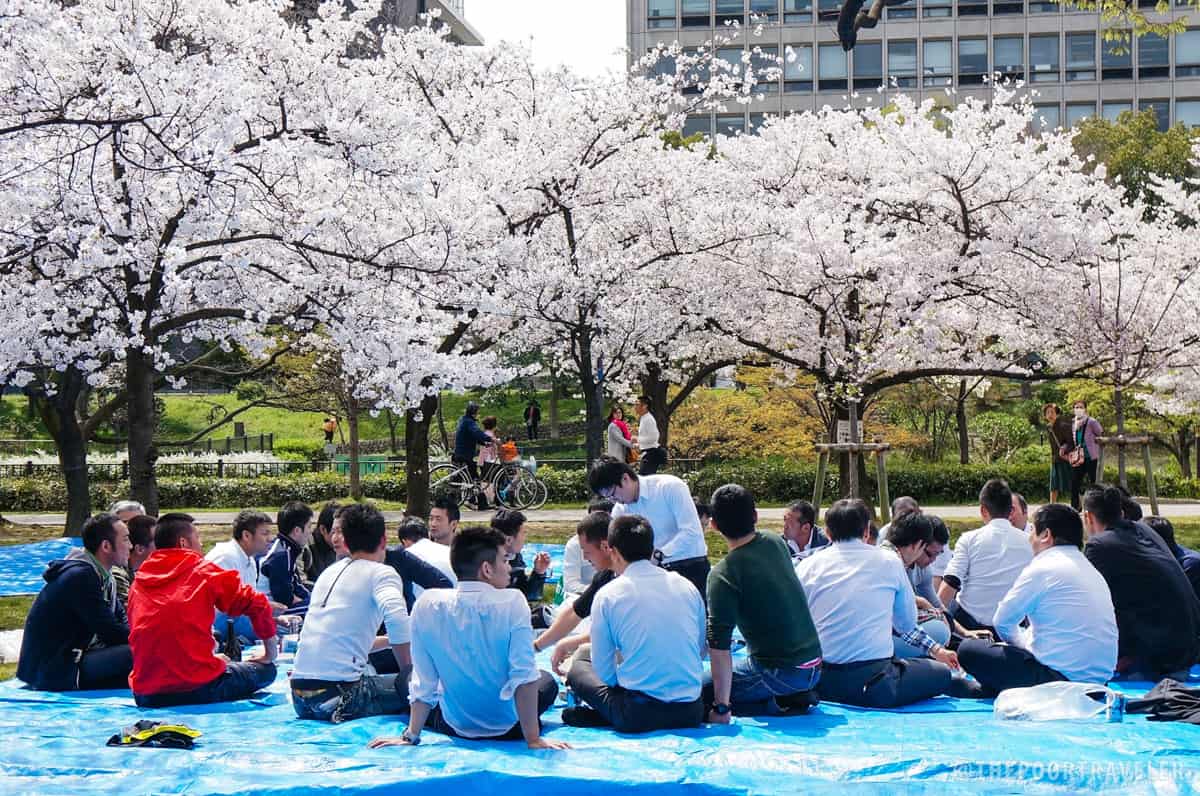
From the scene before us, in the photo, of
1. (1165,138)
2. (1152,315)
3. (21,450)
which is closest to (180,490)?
(21,450)

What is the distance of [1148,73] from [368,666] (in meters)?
59.0

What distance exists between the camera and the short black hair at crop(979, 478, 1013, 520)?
809 cm

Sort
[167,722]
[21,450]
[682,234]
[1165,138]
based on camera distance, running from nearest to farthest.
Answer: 1. [167,722]
2. [682,234]
3. [21,450]
4. [1165,138]

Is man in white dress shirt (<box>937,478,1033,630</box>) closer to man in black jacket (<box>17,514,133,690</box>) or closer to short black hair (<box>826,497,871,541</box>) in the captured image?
short black hair (<box>826,497,871,541</box>)

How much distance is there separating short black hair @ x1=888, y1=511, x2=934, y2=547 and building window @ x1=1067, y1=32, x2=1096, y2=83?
182 ft

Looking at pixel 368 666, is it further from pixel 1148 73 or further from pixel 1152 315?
pixel 1148 73

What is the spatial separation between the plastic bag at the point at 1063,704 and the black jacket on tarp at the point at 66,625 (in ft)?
16.6

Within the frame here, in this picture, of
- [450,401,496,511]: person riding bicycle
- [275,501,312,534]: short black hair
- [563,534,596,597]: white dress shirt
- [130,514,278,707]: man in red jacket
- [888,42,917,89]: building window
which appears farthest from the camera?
[888,42,917,89]: building window

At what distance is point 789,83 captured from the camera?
60.0m

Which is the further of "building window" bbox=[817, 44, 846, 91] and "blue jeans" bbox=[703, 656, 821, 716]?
"building window" bbox=[817, 44, 846, 91]

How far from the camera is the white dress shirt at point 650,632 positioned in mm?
5898

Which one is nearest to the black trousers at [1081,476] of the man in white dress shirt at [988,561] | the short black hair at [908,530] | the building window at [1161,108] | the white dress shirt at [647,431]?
the white dress shirt at [647,431]

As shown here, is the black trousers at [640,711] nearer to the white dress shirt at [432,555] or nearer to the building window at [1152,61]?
the white dress shirt at [432,555]

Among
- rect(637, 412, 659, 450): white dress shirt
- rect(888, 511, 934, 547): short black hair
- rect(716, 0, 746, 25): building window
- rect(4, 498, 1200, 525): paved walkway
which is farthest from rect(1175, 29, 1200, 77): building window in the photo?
rect(888, 511, 934, 547): short black hair
